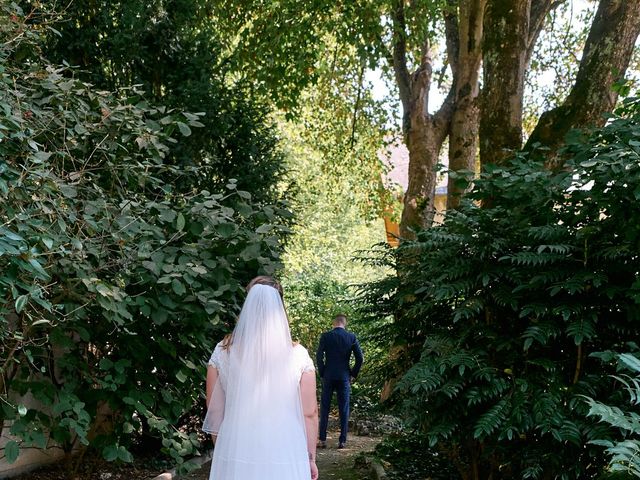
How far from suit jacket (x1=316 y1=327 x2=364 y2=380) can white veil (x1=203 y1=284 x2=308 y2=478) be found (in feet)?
25.4

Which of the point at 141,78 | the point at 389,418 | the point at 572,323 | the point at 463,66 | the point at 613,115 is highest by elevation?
the point at 463,66

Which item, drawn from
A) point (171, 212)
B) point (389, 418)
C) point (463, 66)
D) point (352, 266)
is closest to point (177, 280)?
point (171, 212)

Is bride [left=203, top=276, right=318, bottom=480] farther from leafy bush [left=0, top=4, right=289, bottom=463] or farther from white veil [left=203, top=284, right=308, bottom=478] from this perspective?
leafy bush [left=0, top=4, right=289, bottom=463]

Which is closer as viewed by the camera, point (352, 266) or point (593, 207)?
point (593, 207)

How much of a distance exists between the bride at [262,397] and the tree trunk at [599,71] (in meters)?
4.23

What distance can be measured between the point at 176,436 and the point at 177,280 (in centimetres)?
193

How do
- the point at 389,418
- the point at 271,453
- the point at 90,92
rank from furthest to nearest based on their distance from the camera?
the point at 389,418
the point at 90,92
the point at 271,453

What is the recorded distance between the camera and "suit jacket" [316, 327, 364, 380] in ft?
44.6

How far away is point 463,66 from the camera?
13.9 m

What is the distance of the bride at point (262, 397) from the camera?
5.73 m

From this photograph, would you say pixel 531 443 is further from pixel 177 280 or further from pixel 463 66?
pixel 463 66

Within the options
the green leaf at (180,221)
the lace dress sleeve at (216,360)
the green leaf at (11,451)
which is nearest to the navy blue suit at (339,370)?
the green leaf at (180,221)

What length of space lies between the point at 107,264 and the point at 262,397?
1.77m

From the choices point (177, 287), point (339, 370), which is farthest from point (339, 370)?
point (177, 287)
